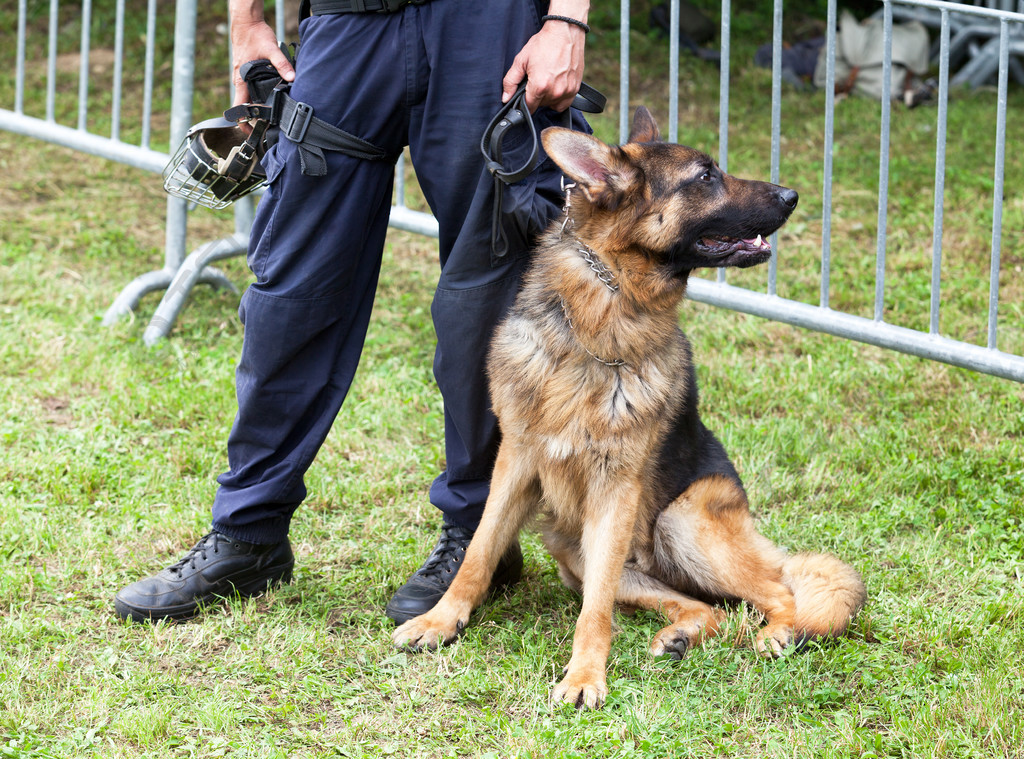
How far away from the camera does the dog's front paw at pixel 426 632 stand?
296 centimetres

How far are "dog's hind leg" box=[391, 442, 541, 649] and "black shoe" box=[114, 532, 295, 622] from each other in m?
0.52

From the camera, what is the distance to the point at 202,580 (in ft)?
10.3

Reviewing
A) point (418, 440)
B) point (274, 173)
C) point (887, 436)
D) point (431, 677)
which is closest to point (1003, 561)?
point (887, 436)

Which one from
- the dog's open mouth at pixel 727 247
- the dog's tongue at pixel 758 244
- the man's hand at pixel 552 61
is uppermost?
the man's hand at pixel 552 61

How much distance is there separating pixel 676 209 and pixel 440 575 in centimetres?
137

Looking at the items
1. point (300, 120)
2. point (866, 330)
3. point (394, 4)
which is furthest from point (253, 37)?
point (866, 330)

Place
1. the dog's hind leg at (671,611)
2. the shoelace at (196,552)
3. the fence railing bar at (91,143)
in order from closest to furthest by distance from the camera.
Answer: the dog's hind leg at (671,611), the shoelace at (196,552), the fence railing bar at (91,143)

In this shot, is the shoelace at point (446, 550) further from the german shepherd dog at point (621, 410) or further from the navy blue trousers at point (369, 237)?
the german shepherd dog at point (621, 410)

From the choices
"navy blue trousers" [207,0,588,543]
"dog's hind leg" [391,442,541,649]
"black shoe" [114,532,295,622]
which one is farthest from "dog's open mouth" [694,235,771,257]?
"black shoe" [114,532,295,622]

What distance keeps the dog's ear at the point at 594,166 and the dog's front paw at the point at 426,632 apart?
131 centimetres

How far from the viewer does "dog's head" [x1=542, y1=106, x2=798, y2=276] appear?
287 cm

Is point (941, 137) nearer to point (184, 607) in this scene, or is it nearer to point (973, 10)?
point (973, 10)

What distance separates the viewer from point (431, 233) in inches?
193

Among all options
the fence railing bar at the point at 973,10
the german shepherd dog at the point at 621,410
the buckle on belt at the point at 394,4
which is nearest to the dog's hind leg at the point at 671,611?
the german shepherd dog at the point at 621,410
